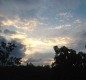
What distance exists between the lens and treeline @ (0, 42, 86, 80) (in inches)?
1645

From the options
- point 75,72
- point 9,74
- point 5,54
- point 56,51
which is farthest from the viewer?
point 5,54

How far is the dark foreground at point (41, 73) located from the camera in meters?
41.5

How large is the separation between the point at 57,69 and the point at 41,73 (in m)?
3.55

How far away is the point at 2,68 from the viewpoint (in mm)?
42000

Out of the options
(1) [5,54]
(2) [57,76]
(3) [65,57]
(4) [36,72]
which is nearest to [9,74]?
(4) [36,72]

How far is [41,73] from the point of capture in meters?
43.6

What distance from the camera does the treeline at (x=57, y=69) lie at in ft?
137

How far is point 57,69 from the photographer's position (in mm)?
43438

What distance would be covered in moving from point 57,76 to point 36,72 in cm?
458

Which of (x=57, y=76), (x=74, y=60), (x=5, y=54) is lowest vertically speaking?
(x=57, y=76)

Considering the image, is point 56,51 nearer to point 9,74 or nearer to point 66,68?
point 66,68

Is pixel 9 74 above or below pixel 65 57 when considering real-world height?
below

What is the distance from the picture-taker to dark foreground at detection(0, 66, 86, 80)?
41.5m

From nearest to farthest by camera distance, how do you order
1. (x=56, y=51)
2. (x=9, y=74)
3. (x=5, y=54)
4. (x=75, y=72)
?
(x=9, y=74)
(x=75, y=72)
(x=56, y=51)
(x=5, y=54)
